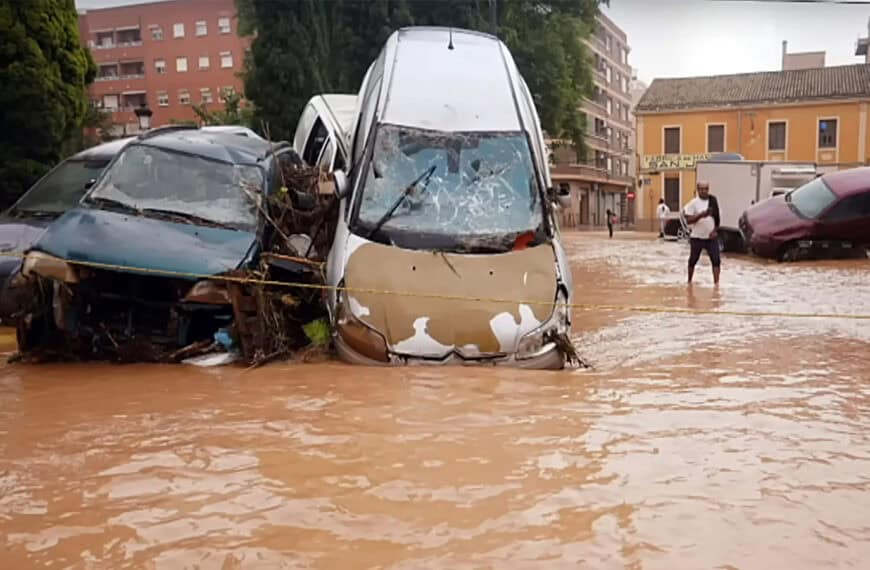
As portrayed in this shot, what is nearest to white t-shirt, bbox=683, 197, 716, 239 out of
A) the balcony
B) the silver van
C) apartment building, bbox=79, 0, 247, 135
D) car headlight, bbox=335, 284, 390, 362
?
the silver van

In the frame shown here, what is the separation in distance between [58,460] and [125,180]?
369 cm

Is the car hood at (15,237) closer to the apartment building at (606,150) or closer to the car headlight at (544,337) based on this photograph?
the car headlight at (544,337)

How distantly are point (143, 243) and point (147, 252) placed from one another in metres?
0.13

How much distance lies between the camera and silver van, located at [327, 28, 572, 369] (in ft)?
19.4

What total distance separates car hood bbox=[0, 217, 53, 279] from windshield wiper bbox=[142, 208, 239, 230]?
1.60m

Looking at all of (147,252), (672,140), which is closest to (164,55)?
(672,140)

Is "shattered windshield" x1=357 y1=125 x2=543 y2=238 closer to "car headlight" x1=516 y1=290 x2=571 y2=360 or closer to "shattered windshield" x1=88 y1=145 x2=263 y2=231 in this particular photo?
"car headlight" x1=516 y1=290 x2=571 y2=360

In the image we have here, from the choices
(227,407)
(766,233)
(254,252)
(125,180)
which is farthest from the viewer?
(766,233)

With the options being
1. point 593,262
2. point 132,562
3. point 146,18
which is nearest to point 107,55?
point 146,18

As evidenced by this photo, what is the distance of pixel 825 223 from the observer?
51.7 feet

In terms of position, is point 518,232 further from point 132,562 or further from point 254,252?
point 132,562

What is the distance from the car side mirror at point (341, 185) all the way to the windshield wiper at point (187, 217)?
921 millimetres

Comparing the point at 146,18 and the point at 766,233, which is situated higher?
the point at 146,18

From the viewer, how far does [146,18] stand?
6153 centimetres
